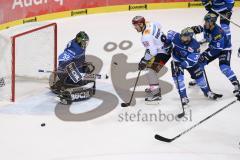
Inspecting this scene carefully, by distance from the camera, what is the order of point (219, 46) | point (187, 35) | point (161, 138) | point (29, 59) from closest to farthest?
point (161, 138), point (187, 35), point (219, 46), point (29, 59)

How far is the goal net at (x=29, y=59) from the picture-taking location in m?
7.48

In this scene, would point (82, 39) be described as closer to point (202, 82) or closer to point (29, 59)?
point (29, 59)

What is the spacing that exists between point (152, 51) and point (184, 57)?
42 centimetres

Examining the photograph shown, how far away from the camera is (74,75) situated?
7.07m

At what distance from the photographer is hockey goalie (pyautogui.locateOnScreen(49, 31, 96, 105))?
23.0ft

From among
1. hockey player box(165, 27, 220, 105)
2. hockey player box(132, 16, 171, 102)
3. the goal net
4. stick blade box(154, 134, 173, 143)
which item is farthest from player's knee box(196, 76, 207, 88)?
the goal net

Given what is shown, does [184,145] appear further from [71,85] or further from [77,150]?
[71,85]

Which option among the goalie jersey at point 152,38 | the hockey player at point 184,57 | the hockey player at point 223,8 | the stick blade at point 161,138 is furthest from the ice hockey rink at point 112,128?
the goalie jersey at point 152,38

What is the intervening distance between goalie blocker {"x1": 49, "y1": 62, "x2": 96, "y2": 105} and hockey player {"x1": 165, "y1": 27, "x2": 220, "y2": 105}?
121 cm

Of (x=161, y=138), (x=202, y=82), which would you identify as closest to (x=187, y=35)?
(x=202, y=82)

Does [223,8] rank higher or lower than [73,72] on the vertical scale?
higher

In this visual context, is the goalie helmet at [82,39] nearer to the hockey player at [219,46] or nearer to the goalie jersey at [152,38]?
the goalie jersey at [152,38]

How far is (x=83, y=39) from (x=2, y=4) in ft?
10.5

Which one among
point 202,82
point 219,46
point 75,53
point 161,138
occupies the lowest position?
point 161,138
